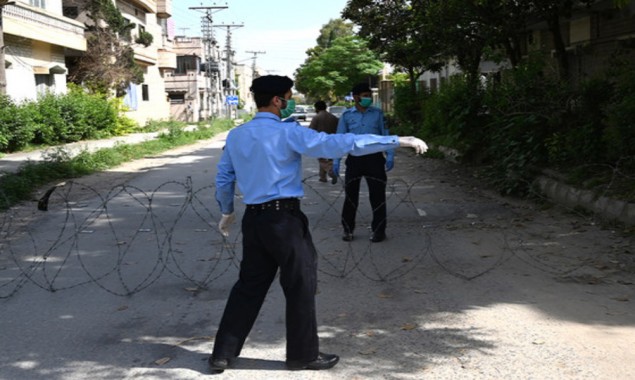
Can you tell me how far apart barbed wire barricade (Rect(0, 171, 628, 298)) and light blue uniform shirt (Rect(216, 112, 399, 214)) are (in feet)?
8.02

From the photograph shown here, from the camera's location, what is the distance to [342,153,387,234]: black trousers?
7922mm

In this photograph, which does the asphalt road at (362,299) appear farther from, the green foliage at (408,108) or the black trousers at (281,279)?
the green foliage at (408,108)

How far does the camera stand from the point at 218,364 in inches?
165

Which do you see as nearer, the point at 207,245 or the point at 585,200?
the point at 207,245

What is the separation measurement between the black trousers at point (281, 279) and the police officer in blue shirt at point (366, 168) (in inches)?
149

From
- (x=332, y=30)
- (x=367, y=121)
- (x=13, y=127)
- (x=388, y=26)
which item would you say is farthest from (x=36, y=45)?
(x=332, y=30)

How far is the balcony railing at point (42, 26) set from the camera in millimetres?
24156

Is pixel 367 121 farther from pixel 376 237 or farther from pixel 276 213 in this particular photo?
pixel 276 213

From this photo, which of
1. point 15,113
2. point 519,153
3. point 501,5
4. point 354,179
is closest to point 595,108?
point 519,153

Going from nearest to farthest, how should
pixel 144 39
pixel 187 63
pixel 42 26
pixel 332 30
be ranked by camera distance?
pixel 42 26 < pixel 144 39 < pixel 187 63 < pixel 332 30

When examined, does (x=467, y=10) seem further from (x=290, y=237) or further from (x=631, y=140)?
(x=290, y=237)

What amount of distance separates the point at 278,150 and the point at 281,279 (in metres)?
0.77

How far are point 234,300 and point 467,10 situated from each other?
441 inches

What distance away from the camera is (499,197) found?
11367mm
